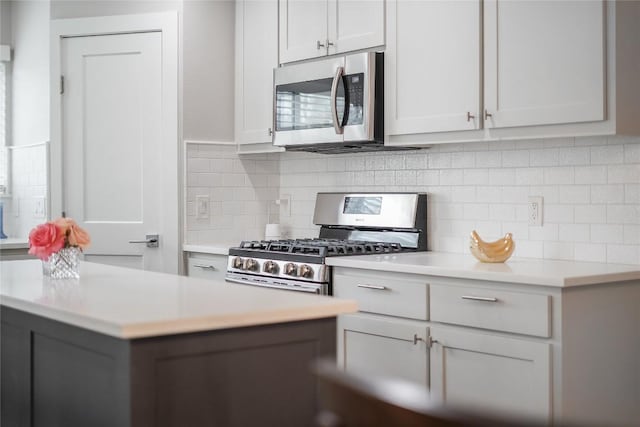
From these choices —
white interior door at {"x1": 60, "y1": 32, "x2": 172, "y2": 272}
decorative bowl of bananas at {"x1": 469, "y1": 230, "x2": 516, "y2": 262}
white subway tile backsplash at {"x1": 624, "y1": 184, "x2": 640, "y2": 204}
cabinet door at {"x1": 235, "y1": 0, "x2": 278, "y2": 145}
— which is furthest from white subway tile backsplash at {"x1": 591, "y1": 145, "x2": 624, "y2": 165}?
white interior door at {"x1": 60, "y1": 32, "x2": 172, "y2": 272}

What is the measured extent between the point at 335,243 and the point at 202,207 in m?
1.04

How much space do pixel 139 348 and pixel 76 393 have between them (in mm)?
436

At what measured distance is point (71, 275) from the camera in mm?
2988

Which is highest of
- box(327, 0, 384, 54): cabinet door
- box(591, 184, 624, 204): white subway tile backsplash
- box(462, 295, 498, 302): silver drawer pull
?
box(327, 0, 384, 54): cabinet door

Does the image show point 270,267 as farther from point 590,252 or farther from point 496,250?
point 590,252

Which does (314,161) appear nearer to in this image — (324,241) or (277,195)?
(277,195)

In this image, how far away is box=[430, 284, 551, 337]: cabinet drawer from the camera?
3.06 meters

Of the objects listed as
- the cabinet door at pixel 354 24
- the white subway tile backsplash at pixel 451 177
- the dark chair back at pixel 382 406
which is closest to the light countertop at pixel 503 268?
the white subway tile backsplash at pixel 451 177

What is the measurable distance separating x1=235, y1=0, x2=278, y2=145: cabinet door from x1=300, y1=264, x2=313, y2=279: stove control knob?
1103mm

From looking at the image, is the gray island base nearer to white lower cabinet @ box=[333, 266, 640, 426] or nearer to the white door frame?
white lower cabinet @ box=[333, 266, 640, 426]

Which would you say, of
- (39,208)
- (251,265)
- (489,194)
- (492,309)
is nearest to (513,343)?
(492,309)

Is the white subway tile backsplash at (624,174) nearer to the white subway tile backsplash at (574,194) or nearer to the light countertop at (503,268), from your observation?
the white subway tile backsplash at (574,194)

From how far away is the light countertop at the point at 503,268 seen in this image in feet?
10.0

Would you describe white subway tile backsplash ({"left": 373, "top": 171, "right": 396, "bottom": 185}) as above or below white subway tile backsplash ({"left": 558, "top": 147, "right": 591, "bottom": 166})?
below
